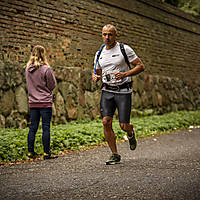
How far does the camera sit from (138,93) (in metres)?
12.9

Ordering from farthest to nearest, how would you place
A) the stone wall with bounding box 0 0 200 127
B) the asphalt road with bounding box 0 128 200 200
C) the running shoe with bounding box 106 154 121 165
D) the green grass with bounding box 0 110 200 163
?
the stone wall with bounding box 0 0 200 127
the green grass with bounding box 0 110 200 163
the running shoe with bounding box 106 154 121 165
the asphalt road with bounding box 0 128 200 200

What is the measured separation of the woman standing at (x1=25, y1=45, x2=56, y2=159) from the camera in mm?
6113

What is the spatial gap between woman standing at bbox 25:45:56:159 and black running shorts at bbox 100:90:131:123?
1.16m

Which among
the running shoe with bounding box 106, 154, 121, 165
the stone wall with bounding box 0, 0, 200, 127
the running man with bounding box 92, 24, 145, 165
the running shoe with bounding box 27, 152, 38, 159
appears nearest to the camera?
the running man with bounding box 92, 24, 145, 165

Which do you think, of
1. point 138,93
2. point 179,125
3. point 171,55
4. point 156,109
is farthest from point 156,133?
point 171,55

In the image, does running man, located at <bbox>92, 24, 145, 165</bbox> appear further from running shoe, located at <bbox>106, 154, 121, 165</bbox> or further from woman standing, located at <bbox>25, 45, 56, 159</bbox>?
woman standing, located at <bbox>25, 45, 56, 159</bbox>

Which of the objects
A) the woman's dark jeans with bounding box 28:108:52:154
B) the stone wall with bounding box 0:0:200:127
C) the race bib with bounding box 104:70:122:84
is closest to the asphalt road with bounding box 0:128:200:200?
the woman's dark jeans with bounding box 28:108:52:154

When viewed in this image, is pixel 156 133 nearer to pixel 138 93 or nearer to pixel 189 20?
pixel 138 93

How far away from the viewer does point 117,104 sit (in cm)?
539

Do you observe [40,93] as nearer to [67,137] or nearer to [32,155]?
[32,155]

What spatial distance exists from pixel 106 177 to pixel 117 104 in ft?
4.23

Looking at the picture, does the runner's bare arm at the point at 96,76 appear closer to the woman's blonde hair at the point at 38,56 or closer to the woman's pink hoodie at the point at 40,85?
the woman's pink hoodie at the point at 40,85

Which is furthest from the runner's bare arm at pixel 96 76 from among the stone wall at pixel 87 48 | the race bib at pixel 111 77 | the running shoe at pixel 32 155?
the stone wall at pixel 87 48

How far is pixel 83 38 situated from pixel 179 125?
12.9 ft
